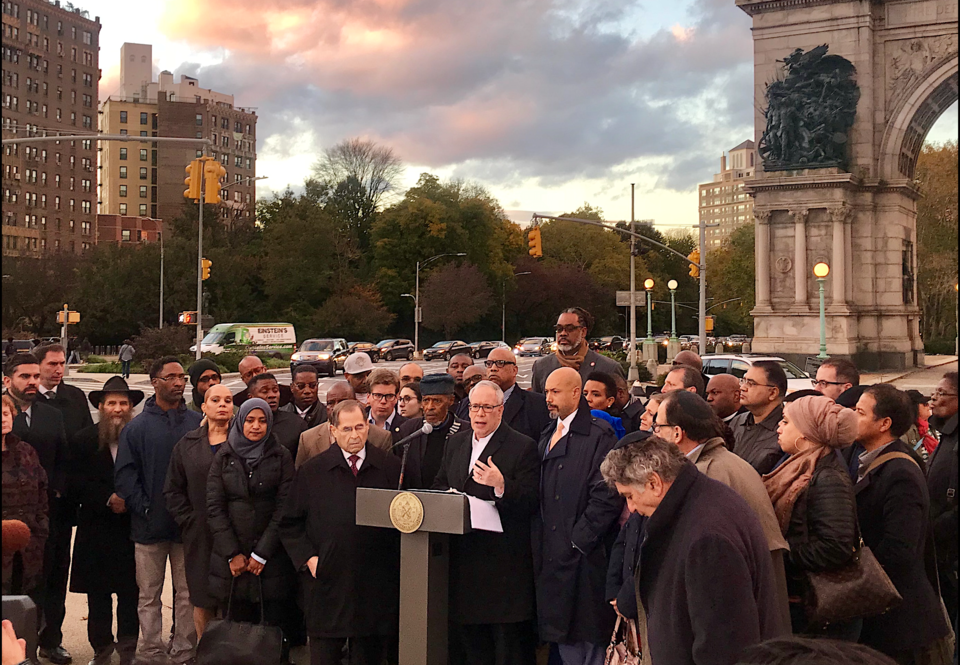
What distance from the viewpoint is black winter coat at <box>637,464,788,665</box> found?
12.2 ft

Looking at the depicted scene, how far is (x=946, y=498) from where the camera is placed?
19.2 feet

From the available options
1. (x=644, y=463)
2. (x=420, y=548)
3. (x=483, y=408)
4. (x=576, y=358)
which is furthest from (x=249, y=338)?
(x=644, y=463)

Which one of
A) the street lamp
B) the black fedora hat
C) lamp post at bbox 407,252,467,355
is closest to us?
the black fedora hat

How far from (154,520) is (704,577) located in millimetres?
4837

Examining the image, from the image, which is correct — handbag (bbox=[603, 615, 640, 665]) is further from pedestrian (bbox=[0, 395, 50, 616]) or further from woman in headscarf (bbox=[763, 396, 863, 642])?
pedestrian (bbox=[0, 395, 50, 616])

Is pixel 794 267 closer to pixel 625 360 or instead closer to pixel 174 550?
pixel 625 360

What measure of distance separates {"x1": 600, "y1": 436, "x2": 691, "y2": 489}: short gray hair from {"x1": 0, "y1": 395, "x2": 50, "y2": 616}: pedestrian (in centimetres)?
359

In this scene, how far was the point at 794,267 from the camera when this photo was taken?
1457 inches

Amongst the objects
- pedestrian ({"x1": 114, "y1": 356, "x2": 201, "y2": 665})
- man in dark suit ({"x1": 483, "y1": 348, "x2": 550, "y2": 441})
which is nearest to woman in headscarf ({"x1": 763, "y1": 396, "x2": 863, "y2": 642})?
man in dark suit ({"x1": 483, "y1": 348, "x2": 550, "y2": 441})

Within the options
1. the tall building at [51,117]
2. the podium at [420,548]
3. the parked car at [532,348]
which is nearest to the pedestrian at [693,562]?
the podium at [420,548]

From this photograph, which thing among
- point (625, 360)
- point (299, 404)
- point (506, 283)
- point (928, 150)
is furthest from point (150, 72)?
point (299, 404)

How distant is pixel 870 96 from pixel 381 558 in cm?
3489

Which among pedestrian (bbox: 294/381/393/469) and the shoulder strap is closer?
the shoulder strap

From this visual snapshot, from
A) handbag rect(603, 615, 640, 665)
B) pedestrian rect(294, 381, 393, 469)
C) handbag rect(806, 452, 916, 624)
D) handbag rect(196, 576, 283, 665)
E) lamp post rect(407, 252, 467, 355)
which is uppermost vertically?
lamp post rect(407, 252, 467, 355)
